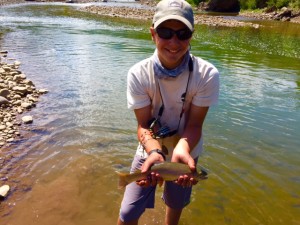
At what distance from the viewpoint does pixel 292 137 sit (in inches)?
357

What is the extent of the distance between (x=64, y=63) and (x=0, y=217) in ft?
41.8

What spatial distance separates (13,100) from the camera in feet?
35.8

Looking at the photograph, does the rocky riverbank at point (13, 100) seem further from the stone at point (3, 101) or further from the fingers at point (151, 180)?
the fingers at point (151, 180)

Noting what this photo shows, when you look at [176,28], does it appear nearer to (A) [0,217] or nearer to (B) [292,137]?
(A) [0,217]

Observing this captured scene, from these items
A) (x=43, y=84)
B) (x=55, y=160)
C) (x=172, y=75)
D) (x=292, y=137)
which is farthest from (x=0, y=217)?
(x=43, y=84)

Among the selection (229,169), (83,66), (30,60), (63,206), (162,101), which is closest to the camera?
(162,101)

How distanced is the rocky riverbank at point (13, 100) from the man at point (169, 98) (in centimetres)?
521

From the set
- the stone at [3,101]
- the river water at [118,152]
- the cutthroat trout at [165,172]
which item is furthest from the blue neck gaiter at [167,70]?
the stone at [3,101]

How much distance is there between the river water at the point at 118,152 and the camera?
19.1ft

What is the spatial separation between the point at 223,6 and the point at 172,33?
76724 mm

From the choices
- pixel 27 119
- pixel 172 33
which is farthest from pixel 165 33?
pixel 27 119

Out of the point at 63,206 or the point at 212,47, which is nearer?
the point at 63,206

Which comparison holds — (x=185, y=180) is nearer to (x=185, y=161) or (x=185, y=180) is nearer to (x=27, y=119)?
(x=185, y=161)

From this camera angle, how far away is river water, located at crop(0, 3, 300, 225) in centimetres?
584
